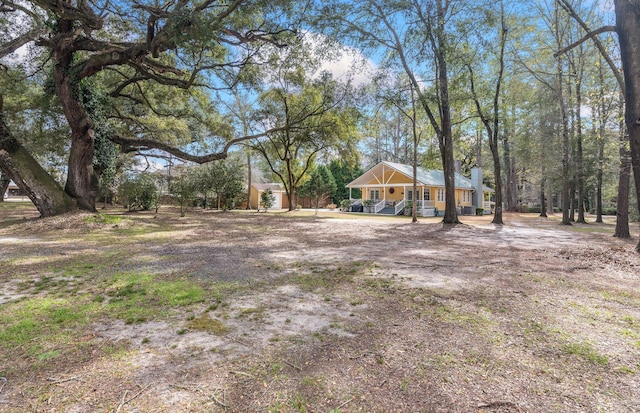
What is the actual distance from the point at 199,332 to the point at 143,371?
65 centimetres

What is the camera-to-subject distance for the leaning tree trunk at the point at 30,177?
1041cm

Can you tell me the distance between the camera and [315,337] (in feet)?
8.75

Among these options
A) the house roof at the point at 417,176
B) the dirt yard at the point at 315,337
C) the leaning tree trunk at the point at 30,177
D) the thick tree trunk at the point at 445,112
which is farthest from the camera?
the house roof at the point at 417,176

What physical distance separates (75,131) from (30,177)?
2219 mm

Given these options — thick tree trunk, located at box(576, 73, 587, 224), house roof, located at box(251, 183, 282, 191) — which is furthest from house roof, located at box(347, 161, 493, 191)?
house roof, located at box(251, 183, 282, 191)

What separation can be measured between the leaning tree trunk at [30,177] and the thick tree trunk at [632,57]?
1627cm

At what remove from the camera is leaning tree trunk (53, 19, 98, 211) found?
10.8 meters

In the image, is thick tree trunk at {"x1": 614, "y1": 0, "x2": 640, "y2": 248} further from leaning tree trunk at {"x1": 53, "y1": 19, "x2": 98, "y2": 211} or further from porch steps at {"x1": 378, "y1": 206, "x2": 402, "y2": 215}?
porch steps at {"x1": 378, "y1": 206, "x2": 402, "y2": 215}

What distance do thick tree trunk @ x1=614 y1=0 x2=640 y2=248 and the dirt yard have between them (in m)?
3.01

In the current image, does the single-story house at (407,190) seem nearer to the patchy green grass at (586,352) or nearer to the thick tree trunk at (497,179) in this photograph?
the thick tree trunk at (497,179)

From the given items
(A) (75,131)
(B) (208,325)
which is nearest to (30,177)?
(A) (75,131)

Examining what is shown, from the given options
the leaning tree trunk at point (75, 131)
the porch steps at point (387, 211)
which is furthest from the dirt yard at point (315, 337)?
the porch steps at point (387, 211)

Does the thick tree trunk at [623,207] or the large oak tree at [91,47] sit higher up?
the large oak tree at [91,47]

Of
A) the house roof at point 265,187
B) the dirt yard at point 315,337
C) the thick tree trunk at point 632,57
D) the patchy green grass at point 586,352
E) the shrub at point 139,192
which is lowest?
the patchy green grass at point 586,352
